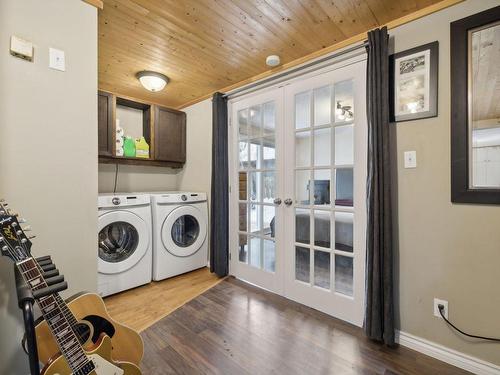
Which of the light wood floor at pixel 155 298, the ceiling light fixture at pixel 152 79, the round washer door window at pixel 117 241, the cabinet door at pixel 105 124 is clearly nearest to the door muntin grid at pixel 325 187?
the light wood floor at pixel 155 298

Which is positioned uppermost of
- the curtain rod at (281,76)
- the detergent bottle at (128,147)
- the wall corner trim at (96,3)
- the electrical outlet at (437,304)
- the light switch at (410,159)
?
the wall corner trim at (96,3)

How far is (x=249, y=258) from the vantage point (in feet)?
8.38

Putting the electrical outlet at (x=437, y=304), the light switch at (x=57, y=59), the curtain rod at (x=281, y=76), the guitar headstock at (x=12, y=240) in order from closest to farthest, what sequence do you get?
the guitar headstock at (x=12, y=240) < the light switch at (x=57, y=59) < the electrical outlet at (x=437, y=304) < the curtain rod at (x=281, y=76)

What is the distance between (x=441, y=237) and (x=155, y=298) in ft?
7.67

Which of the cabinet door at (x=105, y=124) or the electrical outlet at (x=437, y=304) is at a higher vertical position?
the cabinet door at (x=105, y=124)

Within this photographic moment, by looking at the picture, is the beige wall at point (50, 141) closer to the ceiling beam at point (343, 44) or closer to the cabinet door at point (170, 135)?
the ceiling beam at point (343, 44)

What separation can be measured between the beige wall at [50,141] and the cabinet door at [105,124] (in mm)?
1199

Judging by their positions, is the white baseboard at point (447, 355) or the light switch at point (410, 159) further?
the light switch at point (410, 159)

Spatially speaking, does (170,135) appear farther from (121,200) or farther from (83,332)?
(83,332)

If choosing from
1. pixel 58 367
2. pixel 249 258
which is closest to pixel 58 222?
pixel 58 367

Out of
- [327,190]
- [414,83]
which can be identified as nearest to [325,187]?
[327,190]

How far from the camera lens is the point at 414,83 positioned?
153 centimetres

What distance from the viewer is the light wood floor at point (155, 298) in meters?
1.91


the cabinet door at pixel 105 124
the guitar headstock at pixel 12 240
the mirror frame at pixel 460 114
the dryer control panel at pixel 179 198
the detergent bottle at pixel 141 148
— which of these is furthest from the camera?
the detergent bottle at pixel 141 148
